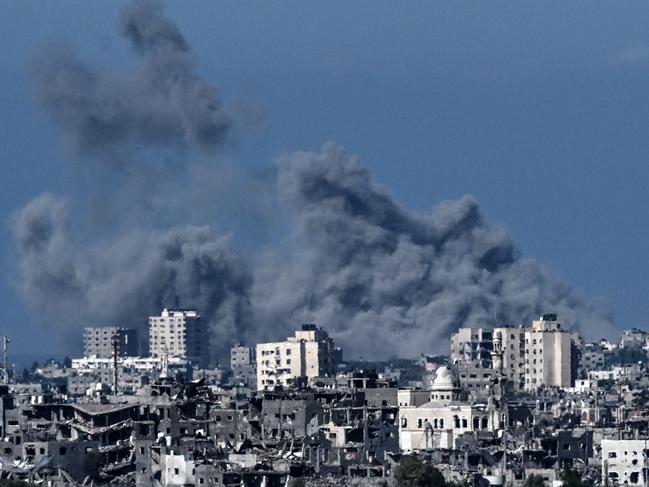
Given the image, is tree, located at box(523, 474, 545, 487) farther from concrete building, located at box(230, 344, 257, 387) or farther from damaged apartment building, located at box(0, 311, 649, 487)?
concrete building, located at box(230, 344, 257, 387)

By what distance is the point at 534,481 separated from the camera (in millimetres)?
60281

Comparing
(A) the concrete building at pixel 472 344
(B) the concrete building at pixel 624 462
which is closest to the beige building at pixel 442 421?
(B) the concrete building at pixel 624 462

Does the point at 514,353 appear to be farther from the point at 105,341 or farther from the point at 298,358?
the point at 105,341

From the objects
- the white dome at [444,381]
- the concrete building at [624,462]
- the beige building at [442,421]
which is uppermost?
the white dome at [444,381]

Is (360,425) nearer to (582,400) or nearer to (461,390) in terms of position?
(461,390)

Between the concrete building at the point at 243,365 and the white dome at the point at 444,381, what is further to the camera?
the concrete building at the point at 243,365

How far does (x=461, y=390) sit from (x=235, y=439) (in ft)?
38.6

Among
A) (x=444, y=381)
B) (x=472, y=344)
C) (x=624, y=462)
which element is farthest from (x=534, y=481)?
(x=472, y=344)

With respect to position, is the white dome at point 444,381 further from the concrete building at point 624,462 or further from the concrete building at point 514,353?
the concrete building at point 514,353

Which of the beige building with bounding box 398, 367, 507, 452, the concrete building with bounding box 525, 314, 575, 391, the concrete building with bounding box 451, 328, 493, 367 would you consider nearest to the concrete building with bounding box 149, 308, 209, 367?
the concrete building with bounding box 451, 328, 493, 367

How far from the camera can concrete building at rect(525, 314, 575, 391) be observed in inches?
4791

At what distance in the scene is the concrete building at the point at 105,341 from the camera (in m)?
152

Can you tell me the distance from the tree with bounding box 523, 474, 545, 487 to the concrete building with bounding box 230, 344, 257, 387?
58.8 m

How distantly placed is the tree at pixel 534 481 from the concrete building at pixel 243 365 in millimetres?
58815
